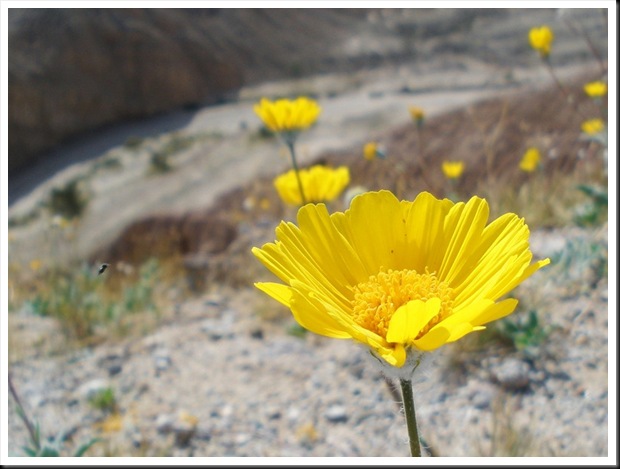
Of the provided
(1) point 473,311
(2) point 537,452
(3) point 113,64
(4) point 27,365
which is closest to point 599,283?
(2) point 537,452

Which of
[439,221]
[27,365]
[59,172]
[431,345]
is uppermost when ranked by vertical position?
[59,172]

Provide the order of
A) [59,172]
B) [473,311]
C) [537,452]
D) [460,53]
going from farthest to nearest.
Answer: [460,53]
[59,172]
[537,452]
[473,311]

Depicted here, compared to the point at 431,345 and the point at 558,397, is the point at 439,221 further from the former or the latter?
the point at 558,397

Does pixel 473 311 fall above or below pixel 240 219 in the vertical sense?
below

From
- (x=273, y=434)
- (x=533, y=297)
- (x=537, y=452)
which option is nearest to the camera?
(x=537, y=452)

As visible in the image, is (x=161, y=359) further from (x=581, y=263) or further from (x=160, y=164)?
(x=160, y=164)

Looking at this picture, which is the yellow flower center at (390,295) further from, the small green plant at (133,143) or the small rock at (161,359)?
the small green plant at (133,143)

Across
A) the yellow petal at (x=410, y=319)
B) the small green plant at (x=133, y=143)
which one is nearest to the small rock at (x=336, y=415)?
the yellow petal at (x=410, y=319)
